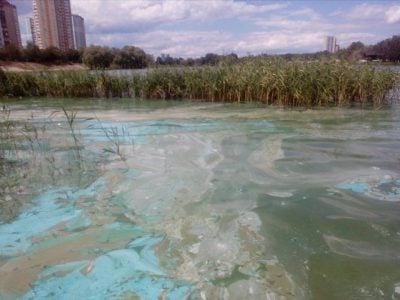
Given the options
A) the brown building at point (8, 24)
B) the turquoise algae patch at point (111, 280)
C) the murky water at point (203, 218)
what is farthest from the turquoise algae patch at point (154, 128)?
the brown building at point (8, 24)

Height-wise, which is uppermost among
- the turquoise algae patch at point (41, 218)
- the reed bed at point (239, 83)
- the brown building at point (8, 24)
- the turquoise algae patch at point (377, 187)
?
the brown building at point (8, 24)

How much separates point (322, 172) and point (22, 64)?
41.3m

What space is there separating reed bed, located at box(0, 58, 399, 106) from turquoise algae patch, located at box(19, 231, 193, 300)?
365 inches

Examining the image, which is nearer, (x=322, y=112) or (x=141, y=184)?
(x=141, y=184)

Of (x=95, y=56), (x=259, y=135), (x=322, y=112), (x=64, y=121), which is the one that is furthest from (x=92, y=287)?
(x=95, y=56)

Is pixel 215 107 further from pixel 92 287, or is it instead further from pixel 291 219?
pixel 92 287

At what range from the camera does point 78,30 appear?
7356 cm

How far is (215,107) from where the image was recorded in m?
11.9

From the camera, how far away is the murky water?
2613 mm

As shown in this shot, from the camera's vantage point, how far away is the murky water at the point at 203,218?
8.57 ft

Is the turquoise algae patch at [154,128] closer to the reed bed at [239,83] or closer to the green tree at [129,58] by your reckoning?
the reed bed at [239,83]

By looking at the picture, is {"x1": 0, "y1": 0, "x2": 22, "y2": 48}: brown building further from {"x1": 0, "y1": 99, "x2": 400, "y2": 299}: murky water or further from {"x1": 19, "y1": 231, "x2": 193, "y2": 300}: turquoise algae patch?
{"x1": 19, "y1": 231, "x2": 193, "y2": 300}: turquoise algae patch

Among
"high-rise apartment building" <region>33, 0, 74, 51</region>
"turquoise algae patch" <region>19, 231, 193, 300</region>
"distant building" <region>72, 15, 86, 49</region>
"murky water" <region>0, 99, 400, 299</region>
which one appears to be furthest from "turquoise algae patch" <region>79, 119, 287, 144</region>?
"distant building" <region>72, 15, 86, 49</region>

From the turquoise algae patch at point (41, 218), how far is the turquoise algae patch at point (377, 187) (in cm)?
329
